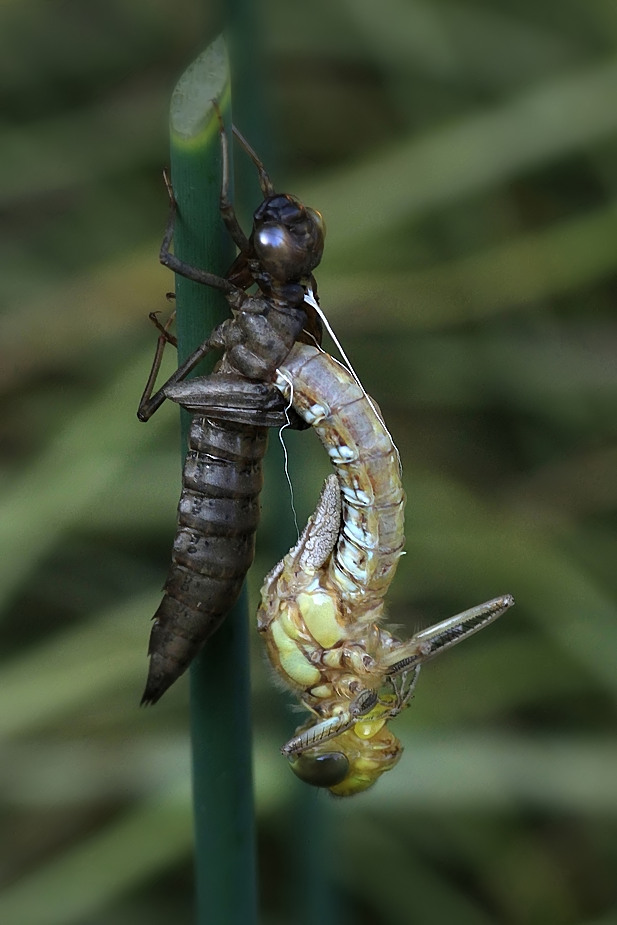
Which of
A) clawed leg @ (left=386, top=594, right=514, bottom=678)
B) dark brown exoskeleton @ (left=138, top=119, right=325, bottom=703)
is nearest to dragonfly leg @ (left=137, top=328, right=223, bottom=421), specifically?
dark brown exoskeleton @ (left=138, top=119, right=325, bottom=703)

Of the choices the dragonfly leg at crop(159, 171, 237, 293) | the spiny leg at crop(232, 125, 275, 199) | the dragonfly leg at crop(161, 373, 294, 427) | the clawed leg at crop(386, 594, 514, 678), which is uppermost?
the spiny leg at crop(232, 125, 275, 199)

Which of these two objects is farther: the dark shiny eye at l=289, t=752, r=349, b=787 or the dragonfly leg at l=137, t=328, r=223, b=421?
the dark shiny eye at l=289, t=752, r=349, b=787

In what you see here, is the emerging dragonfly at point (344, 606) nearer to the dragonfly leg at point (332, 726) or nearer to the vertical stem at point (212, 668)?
the dragonfly leg at point (332, 726)

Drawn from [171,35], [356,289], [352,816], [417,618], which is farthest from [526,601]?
[171,35]

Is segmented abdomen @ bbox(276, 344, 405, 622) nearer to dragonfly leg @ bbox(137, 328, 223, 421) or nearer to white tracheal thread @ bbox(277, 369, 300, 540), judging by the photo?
white tracheal thread @ bbox(277, 369, 300, 540)

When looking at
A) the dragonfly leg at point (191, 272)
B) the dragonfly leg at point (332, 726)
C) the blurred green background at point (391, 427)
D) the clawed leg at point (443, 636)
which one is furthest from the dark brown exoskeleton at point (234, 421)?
the blurred green background at point (391, 427)

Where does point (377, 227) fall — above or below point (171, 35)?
below

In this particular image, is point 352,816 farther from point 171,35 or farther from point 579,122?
point 171,35
